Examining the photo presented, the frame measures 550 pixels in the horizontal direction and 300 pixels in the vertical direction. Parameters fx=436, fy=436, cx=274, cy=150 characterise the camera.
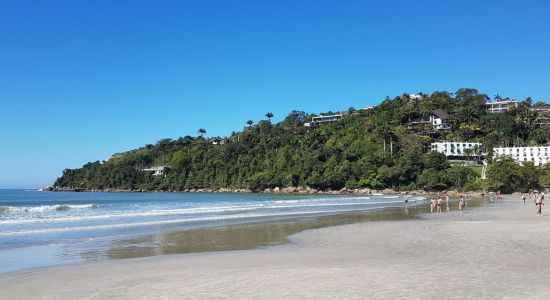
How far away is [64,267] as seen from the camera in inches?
504

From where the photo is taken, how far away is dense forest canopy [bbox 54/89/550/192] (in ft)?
319

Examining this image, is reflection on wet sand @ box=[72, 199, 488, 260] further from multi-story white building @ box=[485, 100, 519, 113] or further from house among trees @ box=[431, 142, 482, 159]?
multi-story white building @ box=[485, 100, 519, 113]

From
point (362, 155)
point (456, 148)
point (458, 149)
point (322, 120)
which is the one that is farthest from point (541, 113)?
point (322, 120)

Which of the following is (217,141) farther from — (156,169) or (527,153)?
(527,153)

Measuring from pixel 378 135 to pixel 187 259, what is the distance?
110 m

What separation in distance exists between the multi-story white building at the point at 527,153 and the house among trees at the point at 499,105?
3746cm

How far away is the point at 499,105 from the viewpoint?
148 metres

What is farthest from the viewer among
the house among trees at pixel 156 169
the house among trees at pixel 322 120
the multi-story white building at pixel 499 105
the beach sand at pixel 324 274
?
the house among trees at pixel 322 120

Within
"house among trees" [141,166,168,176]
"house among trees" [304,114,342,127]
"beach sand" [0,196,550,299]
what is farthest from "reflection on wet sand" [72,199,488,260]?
"house among trees" [141,166,168,176]

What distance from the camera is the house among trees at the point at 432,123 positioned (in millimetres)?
126250

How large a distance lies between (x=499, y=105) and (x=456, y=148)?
4626cm

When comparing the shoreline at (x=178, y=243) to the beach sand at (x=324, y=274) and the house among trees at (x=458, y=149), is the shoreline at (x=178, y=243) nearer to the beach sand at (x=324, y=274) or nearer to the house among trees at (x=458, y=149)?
the beach sand at (x=324, y=274)

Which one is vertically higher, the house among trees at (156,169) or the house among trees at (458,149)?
the house among trees at (458,149)

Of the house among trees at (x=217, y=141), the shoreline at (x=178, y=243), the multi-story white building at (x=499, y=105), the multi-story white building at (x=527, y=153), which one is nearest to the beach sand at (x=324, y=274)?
the shoreline at (x=178, y=243)
